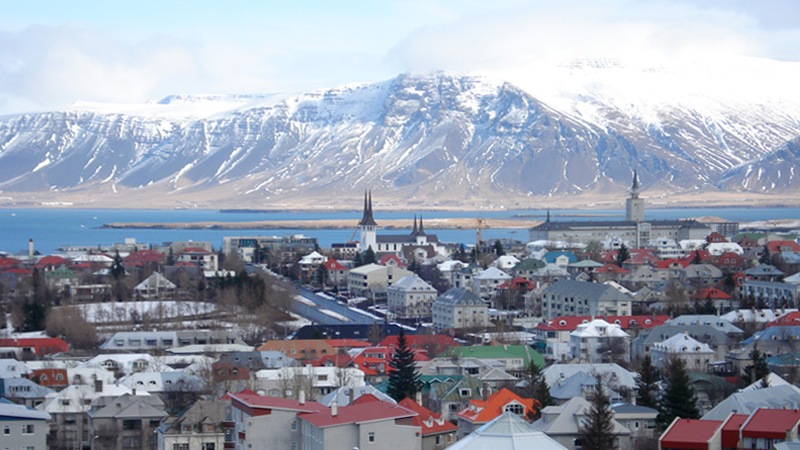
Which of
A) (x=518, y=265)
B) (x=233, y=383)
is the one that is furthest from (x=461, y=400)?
(x=518, y=265)

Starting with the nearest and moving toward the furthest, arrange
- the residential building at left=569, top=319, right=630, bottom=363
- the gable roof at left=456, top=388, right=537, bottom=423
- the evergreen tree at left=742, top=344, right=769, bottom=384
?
the gable roof at left=456, top=388, right=537, bottom=423 → the evergreen tree at left=742, top=344, right=769, bottom=384 → the residential building at left=569, top=319, right=630, bottom=363

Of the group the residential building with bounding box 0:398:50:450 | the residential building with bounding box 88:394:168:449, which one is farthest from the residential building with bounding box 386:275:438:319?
the residential building with bounding box 0:398:50:450

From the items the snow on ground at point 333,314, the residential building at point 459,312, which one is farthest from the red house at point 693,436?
the snow on ground at point 333,314

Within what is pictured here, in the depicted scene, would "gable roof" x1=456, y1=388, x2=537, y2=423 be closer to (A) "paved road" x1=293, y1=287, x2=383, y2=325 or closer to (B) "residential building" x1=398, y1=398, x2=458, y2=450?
(B) "residential building" x1=398, y1=398, x2=458, y2=450

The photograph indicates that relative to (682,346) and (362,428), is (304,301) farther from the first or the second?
(362,428)

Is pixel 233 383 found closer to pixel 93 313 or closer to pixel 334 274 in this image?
pixel 93 313

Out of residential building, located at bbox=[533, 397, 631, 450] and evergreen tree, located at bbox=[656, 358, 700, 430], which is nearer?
residential building, located at bbox=[533, 397, 631, 450]
